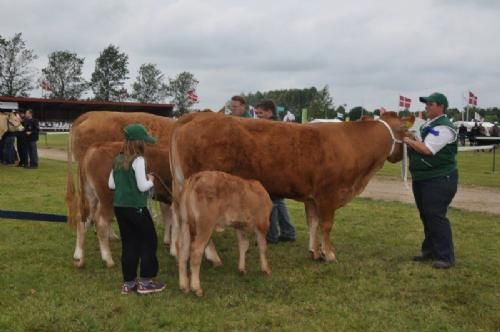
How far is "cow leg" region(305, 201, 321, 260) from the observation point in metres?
7.59

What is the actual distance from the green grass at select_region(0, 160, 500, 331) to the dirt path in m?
3.02

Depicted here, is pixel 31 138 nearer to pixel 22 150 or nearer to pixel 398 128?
pixel 22 150

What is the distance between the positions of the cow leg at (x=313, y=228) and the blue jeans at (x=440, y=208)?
144 centimetres

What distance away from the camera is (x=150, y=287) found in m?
5.89

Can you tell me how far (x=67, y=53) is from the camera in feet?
320

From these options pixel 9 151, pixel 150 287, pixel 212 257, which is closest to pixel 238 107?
pixel 212 257

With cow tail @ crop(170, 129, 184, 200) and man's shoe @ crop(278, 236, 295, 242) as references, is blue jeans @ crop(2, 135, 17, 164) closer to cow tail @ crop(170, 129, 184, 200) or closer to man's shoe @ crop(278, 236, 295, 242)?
man's shoe @ crop(278, 236, 295, 242)

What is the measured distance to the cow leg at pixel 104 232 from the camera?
6.79m

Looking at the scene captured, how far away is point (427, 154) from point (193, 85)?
104259 millimetres

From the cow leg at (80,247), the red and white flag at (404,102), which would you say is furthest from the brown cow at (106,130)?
the red and white flag at (404,102)

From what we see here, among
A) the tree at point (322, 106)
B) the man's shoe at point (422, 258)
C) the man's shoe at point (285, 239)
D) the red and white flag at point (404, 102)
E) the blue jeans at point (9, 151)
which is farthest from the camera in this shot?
the tree at point (322, 106)

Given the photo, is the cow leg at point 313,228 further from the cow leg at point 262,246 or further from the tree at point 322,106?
the tree at point 322,106

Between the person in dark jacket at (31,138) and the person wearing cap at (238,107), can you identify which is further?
the person in dark jacket at (31,138)

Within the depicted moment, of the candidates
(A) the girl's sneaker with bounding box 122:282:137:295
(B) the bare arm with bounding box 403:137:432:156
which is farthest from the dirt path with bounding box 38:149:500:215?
(A) the girl's sneaker with bounding box 122:282:137:295
